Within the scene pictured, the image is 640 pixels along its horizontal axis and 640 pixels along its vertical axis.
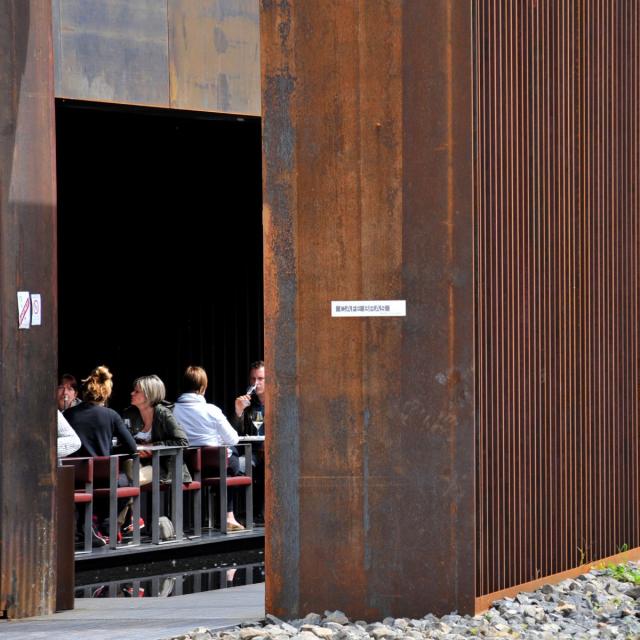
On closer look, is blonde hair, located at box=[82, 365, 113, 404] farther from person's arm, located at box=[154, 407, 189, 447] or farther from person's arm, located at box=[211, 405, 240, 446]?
person's arm, located at box=[211, 405, 240, 446]

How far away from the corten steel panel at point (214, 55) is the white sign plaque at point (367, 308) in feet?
27.0

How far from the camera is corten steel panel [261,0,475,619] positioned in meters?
7.39

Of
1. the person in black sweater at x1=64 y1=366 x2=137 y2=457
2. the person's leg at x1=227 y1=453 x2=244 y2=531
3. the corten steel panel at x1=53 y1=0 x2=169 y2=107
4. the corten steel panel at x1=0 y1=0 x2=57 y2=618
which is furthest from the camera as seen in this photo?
the corten steel panel at x1=53 y1=0 x2=169 y2=107

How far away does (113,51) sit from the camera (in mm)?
14852

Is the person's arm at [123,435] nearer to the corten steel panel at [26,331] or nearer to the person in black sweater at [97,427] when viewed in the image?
the person in black sweater at [97,427]

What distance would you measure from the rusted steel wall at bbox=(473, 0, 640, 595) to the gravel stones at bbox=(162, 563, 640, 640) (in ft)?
0.94

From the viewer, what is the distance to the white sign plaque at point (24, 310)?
8.74 meters

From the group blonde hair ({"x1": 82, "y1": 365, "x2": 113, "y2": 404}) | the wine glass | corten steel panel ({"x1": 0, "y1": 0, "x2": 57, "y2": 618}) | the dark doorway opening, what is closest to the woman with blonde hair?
blonde hair ({"x1": 82, "y1": 365, "x2": 113, "y2": 404})

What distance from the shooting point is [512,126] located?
7855 millimetres

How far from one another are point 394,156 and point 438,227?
424mm

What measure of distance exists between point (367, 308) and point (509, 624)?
1.71 metres

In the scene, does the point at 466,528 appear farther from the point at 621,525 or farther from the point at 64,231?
the point at 64,231

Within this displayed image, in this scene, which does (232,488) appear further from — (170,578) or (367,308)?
(367,308)

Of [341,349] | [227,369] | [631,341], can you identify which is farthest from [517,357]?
[227,369]
